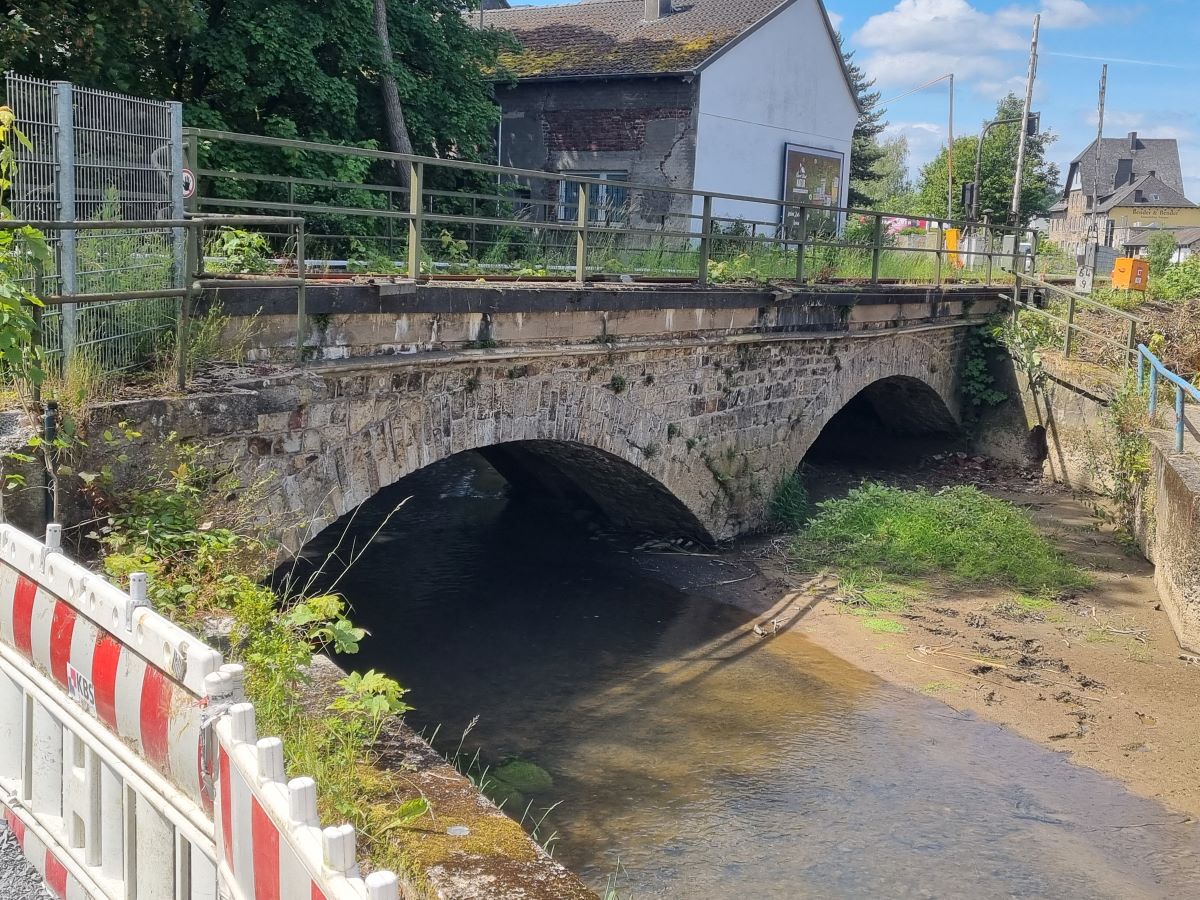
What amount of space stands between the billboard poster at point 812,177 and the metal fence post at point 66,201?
16.8 m

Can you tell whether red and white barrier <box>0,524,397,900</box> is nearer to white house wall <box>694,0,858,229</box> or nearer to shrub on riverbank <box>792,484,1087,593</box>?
shrub on riverbank <box>792,484,1087,593</box>

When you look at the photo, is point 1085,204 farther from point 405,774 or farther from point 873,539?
point 405,774

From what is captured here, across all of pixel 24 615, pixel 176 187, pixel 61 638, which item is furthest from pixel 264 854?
pixel 176 187

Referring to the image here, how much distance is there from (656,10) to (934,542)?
14748mm

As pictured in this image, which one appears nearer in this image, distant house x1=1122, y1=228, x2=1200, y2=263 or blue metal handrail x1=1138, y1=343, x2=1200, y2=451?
blue metal handrail x1=1138, y1=343, x2=1200, y2=451

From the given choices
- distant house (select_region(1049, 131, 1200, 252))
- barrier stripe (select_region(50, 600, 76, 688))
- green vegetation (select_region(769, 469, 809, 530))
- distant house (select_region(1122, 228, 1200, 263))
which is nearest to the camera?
barrier stripe (select_region(50, 600, 76, 688))

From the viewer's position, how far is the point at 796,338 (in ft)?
39.9

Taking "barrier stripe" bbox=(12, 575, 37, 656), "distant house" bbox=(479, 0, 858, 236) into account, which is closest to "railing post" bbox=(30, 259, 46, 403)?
"barrier stripe" bbox=(12, 575, 37, 656)

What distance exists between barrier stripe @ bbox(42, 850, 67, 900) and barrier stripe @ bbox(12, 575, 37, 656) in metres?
0.59

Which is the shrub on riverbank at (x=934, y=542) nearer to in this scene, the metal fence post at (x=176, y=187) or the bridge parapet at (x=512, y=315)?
the bridge parapet at (x=512, y=315)

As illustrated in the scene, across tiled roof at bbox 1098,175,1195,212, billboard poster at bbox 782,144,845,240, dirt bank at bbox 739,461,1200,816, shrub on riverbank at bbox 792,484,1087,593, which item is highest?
tiled roof at bbox 1098,175,1195,212

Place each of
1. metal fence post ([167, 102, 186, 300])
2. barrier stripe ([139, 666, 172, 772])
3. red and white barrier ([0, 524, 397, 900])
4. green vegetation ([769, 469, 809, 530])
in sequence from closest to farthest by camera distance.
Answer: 1. red and white barrier ([0, 524, 397, 900])
2. barrier stripe ([139, 666, 172, 772])
3. metal fence post ([167, 102, 186, 300])
4. green vegetation ([769, 469, 809, 530])

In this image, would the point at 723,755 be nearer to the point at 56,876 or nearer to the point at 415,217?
the point at 415,217

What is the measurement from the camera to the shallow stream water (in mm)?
6145
